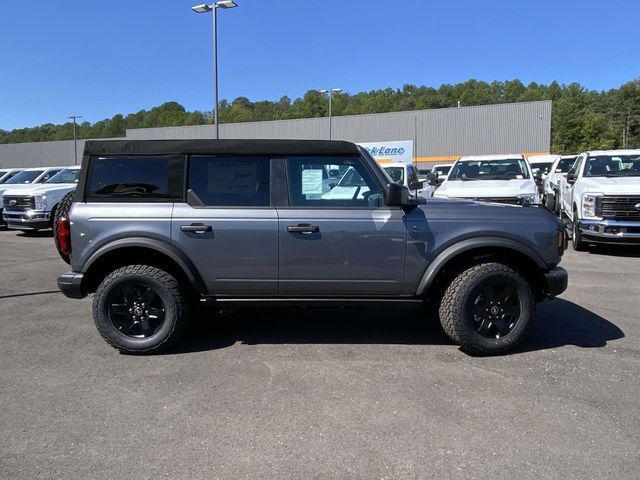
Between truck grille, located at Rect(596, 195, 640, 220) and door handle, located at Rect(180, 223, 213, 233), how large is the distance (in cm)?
778

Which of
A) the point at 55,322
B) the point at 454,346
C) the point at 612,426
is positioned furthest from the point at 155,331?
the point at 612,426

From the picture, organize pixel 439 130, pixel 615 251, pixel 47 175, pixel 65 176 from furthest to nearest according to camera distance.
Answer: pixel 439 130 → pixel 47 175 → pixel 65 176 → pixel 615 251

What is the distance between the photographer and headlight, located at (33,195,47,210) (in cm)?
1356

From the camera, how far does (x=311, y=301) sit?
460 cm

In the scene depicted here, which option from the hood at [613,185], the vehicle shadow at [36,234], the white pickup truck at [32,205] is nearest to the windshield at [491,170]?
the hood at [613,185]

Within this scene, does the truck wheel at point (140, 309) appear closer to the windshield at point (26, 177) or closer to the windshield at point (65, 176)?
the windshield at point (65, 176)

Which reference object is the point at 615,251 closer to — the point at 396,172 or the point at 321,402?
the point at 396,172

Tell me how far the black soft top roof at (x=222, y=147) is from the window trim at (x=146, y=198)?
36mm

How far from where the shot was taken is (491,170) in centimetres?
1193

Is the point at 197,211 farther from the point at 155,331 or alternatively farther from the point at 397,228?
the point at 397,228

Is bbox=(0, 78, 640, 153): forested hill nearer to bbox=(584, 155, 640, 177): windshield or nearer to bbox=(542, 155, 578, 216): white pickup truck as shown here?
bbox=(542, 155, 578, 216): white pickup truck

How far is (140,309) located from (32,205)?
1085cm

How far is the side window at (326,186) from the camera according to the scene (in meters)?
4.58

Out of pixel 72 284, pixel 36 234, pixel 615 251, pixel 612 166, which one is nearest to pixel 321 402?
pixel 72 284
